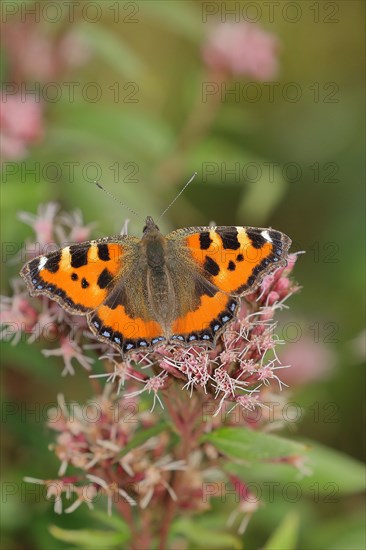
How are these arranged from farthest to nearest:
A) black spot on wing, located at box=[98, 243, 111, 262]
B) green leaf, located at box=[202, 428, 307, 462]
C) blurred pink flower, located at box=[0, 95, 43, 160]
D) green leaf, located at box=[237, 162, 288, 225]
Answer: green leaf, located at box=[237, 162, 288, 225] → blurred pink flower, located at box=[0, 95, 43, 160] → black spot on wing, located at box=[98, 243, 111, 262] → green leaf, located at box=[202, 428, 307, 462]

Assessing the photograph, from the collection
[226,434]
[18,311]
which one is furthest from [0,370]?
[226,434]

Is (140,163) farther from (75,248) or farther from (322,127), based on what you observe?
(322,127)

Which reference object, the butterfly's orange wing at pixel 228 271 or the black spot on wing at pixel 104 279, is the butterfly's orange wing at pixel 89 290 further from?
the butterfly's orange wing at pixel 228 271

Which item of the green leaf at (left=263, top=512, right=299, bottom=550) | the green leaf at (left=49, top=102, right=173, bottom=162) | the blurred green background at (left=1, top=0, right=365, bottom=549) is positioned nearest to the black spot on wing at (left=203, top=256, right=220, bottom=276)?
the blurred green background at (left=1, top=0, right=365, bottom=549)

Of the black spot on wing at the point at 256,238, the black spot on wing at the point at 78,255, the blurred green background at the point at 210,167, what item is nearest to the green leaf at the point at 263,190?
the blurred green background at the point at 210,167

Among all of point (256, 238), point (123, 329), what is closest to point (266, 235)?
point (256, 238)

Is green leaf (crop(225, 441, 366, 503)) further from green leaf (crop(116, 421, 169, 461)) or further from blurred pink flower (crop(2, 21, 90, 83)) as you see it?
blurred pink flower (crop(2, 21, 90, 83))

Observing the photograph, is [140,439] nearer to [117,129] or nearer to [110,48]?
[117,129]
